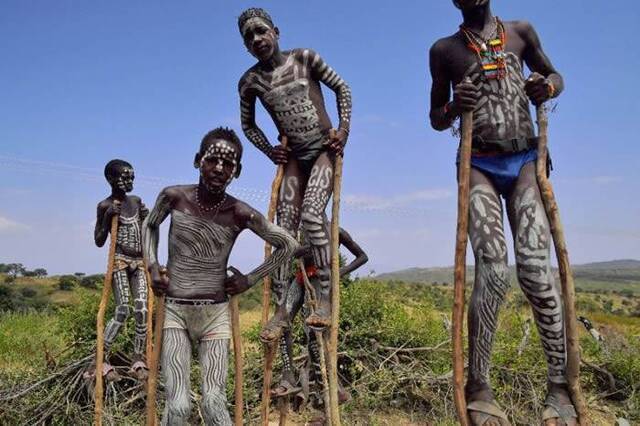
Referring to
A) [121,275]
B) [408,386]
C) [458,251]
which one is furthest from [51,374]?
[458,251]

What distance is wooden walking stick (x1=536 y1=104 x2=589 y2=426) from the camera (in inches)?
137

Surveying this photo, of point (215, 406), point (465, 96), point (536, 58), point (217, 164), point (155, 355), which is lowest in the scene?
A: point (215, 406)

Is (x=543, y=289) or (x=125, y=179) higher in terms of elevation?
(x=125, y=179)

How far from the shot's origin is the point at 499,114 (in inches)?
154

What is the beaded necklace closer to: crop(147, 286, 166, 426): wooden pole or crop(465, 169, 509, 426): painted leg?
crop(147, 286, 166, 426): wooden pole

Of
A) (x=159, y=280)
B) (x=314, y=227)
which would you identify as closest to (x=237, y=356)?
(x=159, y=280)

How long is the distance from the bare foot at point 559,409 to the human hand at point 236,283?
7.06 feet

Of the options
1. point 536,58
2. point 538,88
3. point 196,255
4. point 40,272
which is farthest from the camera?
point 40,272

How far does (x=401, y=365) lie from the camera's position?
907cm

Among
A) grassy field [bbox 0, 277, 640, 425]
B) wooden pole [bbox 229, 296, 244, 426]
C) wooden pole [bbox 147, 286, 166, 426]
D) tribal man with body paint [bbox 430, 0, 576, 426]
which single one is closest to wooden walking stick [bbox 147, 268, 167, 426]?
wooden pole [bbox 147, 286, 166, 426]

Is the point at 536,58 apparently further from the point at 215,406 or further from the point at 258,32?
the point at 215,406

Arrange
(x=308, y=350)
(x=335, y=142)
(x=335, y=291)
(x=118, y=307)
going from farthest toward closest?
(x=118, y=307) → (x=308, y=350) → (x=335, y=142) → (x=335, y=291)

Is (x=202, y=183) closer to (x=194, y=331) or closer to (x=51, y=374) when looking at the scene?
(x=194, y=331)

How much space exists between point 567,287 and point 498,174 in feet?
2.69
